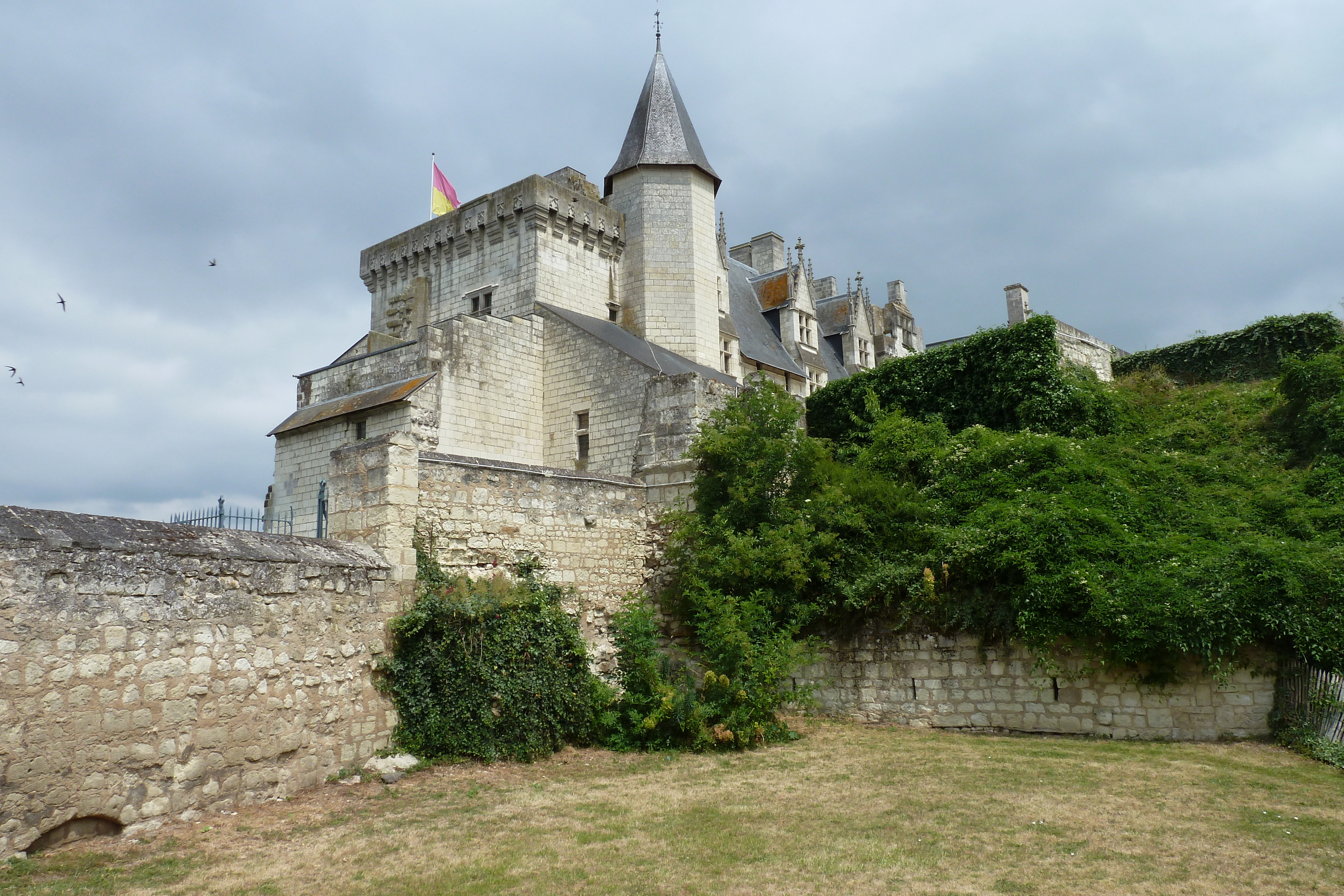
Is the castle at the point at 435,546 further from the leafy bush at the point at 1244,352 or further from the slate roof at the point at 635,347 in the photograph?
the leafy bush at the point at 1244,352

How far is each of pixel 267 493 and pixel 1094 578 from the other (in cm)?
1708

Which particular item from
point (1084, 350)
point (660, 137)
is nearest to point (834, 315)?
point (660, 137)

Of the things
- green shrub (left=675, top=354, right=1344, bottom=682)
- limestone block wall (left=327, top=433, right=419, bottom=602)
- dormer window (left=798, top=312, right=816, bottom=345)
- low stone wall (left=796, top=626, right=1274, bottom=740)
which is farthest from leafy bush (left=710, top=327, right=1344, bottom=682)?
dormer window (left=798, top=312, right=816, bottom=345)

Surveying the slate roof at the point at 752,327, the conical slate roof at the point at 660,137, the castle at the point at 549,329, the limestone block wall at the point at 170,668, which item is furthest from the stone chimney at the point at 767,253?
the limestone block wall at the point at 170,668

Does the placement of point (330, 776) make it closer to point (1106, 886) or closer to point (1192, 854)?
point (1106, 886)

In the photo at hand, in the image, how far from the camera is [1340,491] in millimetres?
10539

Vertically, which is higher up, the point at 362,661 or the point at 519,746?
the point at 362,661

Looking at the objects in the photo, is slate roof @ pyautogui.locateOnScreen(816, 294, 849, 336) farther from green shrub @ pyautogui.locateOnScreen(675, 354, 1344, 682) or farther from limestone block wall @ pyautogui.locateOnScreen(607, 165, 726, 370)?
green shrub @ pyautogui.locateOnScreen(675, 354, 1344, 682)

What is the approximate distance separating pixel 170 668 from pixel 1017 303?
84.7ft

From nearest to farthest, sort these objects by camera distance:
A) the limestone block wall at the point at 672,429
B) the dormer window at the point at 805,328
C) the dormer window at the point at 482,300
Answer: the limestone block wall at the point at 672,429 → the dormer window at the point at 482,300 → the dormer window at the point at 805,328

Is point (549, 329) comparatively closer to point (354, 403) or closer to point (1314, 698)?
point (354, 403)

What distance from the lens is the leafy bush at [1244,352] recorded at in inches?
667

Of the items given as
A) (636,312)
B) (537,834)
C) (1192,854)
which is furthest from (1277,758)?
(636,312)

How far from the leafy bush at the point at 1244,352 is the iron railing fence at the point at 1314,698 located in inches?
383
